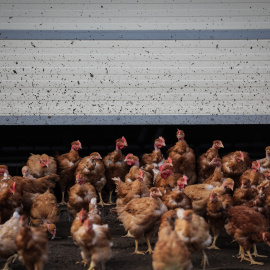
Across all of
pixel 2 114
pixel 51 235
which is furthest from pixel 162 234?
pixel 2 114

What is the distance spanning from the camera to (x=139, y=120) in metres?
10.6

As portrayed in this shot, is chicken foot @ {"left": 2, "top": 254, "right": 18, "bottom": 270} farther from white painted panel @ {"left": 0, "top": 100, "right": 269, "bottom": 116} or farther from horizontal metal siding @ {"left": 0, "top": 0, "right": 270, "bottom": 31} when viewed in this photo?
horizontal metal siding @ {"left": 0, "top": 0, "right": 270, "bottom": 31}

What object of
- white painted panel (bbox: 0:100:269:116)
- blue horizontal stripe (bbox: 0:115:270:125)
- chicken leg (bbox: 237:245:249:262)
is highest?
white painted panel (bbox: 0:100:269:116)

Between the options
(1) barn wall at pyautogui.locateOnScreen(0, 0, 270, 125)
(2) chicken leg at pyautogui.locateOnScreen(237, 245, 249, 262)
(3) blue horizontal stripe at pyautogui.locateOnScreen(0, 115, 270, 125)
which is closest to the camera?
(2) chicken leg at pyautogui.locateOnScreen(237, 245, 249, 262)

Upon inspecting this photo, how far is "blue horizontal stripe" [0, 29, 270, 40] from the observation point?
10.6 metres

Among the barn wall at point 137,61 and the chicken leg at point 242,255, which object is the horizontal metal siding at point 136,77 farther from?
the chicken leg at point 242,255

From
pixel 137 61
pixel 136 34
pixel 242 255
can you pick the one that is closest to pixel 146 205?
pixel 242 255

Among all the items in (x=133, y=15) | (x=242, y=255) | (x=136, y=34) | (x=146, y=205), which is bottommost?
(x=242, y=255)

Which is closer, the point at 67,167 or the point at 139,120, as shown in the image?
the point at 139,120

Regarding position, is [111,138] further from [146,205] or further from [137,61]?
[146,205]

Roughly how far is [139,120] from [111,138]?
324 cm

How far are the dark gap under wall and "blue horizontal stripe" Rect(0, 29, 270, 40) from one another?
264cm

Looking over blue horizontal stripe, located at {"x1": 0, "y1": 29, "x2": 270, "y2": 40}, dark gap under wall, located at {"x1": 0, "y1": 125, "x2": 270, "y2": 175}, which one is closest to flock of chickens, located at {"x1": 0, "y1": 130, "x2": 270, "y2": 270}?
dark gap under wall, located at {"x1": 0, "y1": 125, "x2": 270, "y2": 175}

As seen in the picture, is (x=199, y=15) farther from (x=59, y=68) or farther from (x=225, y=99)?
(x=59, y=68)
